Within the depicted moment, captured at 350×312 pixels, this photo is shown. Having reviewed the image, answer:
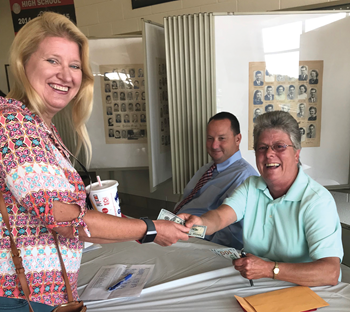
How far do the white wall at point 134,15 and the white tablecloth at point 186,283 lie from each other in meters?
2.33

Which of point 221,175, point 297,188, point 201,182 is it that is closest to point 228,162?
point 221,175

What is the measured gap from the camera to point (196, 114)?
3.05 metres

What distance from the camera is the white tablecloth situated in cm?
121

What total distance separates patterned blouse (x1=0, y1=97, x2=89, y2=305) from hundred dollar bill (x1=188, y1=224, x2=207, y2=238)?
2.11ft

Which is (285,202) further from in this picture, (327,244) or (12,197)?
(12,197)

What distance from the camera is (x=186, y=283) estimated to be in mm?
1380

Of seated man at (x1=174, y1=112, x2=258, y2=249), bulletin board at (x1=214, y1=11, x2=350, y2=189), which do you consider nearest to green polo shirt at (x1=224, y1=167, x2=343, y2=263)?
seated man at (x1=174, y1=112, x2=258, y2=249)

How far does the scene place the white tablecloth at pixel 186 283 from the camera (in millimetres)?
1209

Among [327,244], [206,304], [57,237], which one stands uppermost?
[57,237]

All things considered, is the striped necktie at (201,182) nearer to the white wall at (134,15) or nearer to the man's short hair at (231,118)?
the man's short hair at (231,118)

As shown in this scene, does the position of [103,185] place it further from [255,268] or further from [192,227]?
[255,268]

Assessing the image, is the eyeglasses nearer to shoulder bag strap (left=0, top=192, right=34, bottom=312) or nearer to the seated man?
the seated man

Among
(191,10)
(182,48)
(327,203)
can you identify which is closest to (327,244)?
(327,203)

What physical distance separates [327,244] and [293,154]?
47cm
